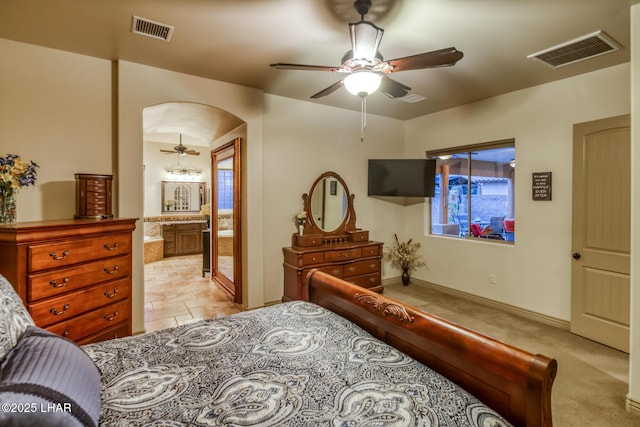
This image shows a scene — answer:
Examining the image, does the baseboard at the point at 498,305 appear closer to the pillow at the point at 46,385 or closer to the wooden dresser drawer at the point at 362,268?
the wooden dresser drawer at the point at 362,268

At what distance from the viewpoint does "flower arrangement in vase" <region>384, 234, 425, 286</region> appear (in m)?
5.08

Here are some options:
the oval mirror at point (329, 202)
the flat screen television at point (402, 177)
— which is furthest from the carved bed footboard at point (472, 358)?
the flat screen television at point (402, 177)

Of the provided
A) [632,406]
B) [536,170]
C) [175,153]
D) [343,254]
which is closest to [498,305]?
[536,170]

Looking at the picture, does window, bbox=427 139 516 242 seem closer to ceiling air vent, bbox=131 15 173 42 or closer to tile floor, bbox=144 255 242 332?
tile floor, bbox=144 255 242 332

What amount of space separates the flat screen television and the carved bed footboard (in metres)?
3.13

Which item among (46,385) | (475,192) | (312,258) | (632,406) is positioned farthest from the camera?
(475,192)

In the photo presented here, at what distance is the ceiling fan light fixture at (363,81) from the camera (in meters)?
2.17

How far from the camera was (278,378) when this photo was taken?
50.1 inches

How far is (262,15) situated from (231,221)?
2976mm

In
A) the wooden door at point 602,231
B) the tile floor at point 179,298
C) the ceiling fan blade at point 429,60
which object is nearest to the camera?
the ceiling fan blade at point 429,60

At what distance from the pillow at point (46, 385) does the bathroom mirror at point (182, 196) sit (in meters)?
7.39

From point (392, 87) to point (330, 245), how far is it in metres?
2.35

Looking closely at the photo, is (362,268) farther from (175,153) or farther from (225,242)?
(175,153)

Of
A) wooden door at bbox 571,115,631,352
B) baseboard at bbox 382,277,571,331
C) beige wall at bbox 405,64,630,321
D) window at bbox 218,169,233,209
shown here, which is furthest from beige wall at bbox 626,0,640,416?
window at bbox 218,169,233,209
